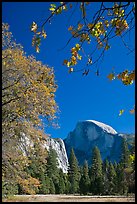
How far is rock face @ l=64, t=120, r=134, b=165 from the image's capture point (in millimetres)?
182125

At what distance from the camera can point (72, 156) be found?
6450 cm

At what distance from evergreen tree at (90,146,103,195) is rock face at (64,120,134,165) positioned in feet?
396

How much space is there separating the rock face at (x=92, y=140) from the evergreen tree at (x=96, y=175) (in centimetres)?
12073

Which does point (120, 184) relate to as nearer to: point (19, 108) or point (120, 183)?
point (120, 183)

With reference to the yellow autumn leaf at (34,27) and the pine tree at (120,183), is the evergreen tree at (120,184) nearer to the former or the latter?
the pine tree at (120,183)

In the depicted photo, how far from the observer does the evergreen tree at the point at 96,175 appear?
5188cm

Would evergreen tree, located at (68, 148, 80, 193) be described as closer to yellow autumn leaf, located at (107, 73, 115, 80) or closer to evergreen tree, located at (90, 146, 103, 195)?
evergreen tree, located at (90, 146, 103, 195)

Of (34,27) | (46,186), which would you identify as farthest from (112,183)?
(34,27)

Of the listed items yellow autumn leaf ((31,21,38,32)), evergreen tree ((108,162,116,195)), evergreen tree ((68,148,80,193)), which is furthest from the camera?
evergreen tree ((68,148,80,193))

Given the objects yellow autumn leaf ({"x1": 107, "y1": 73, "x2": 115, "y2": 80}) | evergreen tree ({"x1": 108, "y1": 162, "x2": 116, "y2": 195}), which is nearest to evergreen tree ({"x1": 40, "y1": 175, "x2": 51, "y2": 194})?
evergreen tree ({"x1": 108, "y1": 162, "x2": 116, "y2": 195})

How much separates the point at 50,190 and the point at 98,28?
2031 inches

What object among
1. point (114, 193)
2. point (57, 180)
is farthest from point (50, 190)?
point (114, 193)

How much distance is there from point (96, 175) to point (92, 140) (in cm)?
13005

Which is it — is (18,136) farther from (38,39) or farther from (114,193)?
(114,193)
